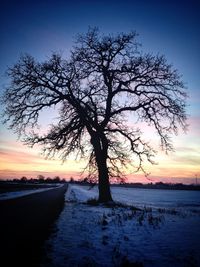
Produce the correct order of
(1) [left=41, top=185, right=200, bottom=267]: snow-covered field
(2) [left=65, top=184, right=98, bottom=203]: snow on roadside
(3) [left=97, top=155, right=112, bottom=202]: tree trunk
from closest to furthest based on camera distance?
(1) [left=41, top=185, right=200, bottom=267]: snow-covered field, (3) [left=97, top=155, right=112, bottom=202]: tree trunk, (2) [left=65, top=184, right=98, bottom=203]: snow on roadside

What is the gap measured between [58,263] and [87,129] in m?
13.7

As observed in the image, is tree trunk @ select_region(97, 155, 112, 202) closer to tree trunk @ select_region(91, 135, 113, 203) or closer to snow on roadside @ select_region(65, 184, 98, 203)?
tree trunk @ select_region(91, 135, 113, 203)

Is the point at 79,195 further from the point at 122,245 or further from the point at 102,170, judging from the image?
the point at 122,245

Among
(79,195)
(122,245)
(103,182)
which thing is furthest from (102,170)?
(79,195)

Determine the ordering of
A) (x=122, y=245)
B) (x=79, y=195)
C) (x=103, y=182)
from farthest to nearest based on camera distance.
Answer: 1. (x=79, y=195)
2. (x=103, y=182)
3. (x=122, y=245)

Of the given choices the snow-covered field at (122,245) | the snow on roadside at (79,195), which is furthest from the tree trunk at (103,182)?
the snow-covered field at (122,245)

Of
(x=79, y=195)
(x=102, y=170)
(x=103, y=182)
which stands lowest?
(x=79, y=195)

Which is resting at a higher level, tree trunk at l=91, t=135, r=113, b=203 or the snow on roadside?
tree trunk at l=91, t=135, r=113, b=203

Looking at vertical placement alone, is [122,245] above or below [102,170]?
below

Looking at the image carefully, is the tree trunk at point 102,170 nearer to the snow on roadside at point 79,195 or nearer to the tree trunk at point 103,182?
the tree trunk at point 103,182

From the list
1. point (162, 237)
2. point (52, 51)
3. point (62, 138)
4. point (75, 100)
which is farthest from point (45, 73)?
point (162, 237)

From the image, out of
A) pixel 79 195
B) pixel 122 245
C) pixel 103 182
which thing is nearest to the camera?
pixel 122 245

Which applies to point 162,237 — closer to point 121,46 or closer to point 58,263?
point 58,263

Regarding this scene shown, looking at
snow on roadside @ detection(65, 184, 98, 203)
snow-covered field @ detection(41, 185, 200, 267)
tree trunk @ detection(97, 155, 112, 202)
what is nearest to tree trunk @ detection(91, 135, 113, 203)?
tree trunk @ detection(97, 155, 112, 202)
